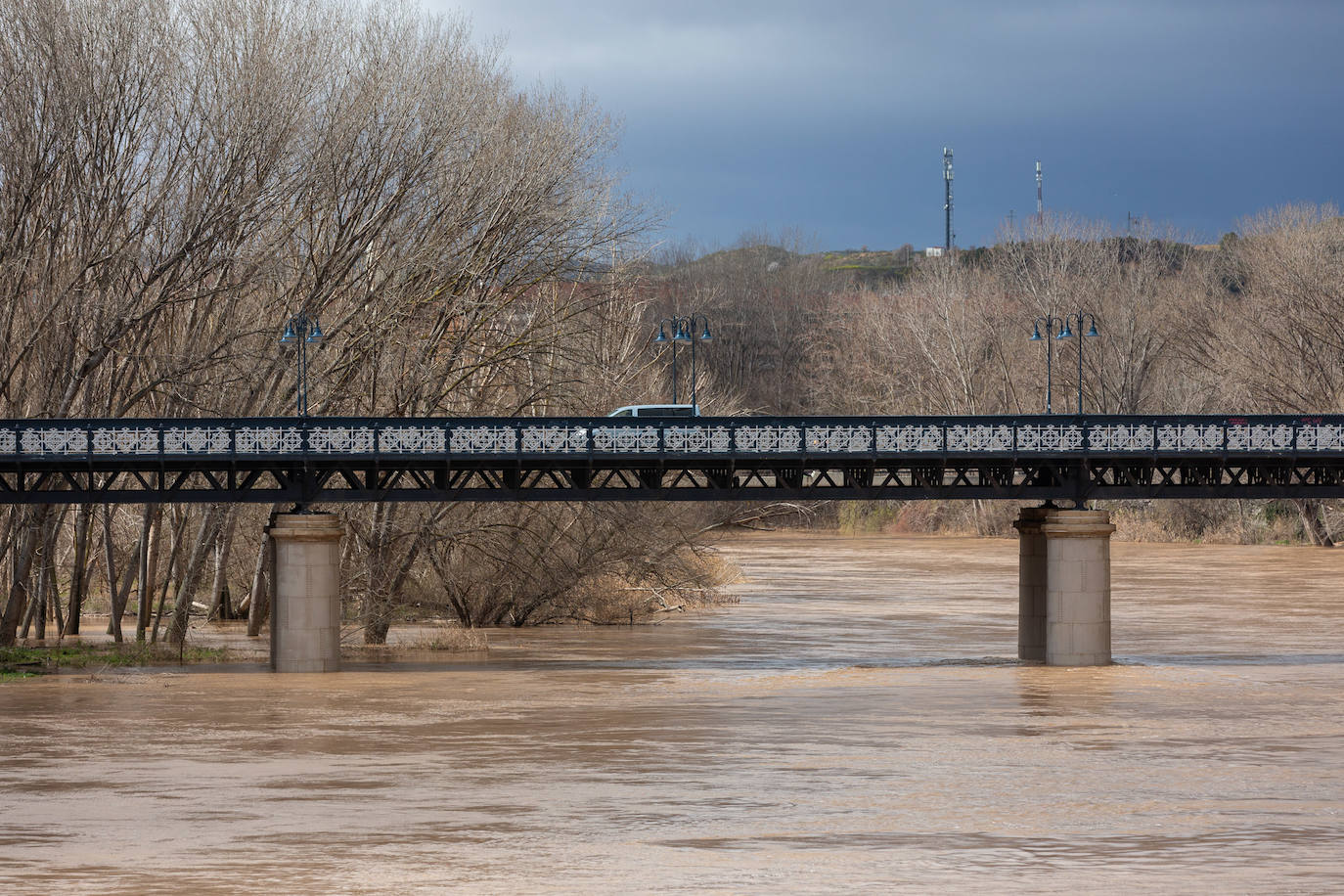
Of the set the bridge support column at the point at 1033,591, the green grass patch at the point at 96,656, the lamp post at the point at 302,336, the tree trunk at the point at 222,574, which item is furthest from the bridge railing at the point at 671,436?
the tree trunk at the point at 222,574

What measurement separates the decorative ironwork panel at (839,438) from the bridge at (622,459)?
0.05 m

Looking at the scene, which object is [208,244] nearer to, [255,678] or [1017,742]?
[255,678]

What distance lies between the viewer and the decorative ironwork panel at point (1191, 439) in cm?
4959

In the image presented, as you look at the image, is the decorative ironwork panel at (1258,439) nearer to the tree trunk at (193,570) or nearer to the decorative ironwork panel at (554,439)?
the decorative ironwork panel at (554,439)

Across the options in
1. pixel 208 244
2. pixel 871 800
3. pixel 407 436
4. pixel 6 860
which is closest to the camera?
pixel 6 860

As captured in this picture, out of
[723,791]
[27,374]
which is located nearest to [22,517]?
[27,374]

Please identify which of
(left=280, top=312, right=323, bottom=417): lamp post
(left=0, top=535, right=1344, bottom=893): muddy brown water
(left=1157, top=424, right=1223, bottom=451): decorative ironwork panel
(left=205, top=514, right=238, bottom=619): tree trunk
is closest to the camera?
(left=0, top=535, right=1344, bottom=893): muddy brown water

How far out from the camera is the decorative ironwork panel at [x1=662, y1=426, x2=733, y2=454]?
48.2m

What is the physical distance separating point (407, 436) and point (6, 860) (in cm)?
2302

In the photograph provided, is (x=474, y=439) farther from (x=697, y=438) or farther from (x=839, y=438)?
(x=839, y=438)

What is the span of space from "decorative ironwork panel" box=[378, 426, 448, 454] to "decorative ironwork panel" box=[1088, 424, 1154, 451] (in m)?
18.1

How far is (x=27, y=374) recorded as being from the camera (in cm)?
5225

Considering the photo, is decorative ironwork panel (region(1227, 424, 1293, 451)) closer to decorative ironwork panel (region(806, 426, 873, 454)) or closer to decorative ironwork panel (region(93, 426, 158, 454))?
decorative ironwork panel (region(806, 426, 873, 454))

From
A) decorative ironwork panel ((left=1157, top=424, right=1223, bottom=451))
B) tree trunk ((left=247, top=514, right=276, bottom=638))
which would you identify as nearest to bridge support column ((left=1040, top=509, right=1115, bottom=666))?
decorative ironwork panel ((left=1157, top=424, right=1223, bottom=451))
